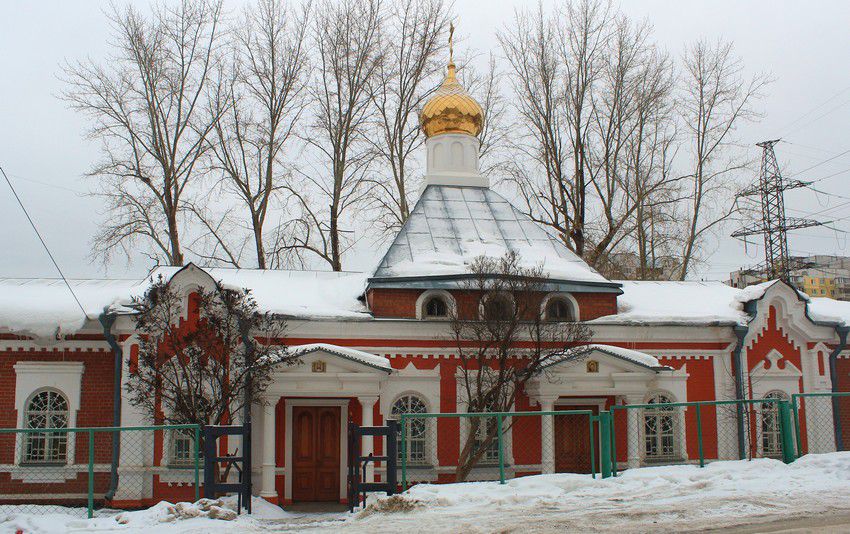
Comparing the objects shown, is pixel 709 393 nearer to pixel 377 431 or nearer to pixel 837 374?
pixel 837 374

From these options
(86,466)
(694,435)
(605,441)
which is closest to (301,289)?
(86,466)

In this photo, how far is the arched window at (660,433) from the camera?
15570mm

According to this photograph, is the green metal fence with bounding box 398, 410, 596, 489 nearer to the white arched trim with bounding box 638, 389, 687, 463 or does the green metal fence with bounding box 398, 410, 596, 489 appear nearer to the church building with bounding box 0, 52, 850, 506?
the church building with bounding box 0, 52, 850, 506

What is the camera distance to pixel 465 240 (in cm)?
1705

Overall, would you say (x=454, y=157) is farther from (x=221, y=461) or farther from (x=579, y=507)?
(x=579, y=507)

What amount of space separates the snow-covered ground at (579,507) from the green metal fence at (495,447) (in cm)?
408

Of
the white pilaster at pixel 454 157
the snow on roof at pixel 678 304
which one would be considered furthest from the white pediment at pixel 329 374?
the white pilaster at pixel 454 157

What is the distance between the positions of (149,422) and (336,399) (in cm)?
331

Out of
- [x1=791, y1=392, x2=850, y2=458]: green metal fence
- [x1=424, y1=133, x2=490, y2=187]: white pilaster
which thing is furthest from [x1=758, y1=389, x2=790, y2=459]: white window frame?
[x1=424, y1=133, x2=490, y2=187]: white pilaster

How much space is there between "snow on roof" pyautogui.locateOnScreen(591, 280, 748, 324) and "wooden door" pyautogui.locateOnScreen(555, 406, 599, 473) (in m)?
2.00

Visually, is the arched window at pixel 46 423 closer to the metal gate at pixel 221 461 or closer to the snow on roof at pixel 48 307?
the snow on roof at pixel 48 307

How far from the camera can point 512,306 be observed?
14.0 metres

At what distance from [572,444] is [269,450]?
19.1ft

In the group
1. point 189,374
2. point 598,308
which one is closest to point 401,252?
point 598,308
